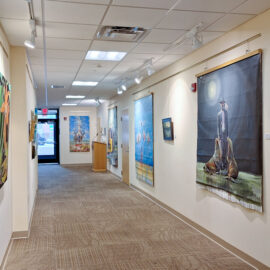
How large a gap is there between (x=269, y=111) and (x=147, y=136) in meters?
4.21

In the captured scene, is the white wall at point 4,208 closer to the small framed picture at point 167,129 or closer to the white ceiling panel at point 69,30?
the white ceiling panel at point 69,30

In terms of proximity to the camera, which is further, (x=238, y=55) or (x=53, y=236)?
(x=53, y=236)

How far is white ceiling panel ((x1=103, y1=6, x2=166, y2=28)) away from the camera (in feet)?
11.1

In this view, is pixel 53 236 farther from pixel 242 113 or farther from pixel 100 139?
pixel 100 139

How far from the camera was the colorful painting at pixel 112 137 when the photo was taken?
1092cm

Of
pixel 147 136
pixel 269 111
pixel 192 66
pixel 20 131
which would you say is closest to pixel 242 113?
pixel 269 111

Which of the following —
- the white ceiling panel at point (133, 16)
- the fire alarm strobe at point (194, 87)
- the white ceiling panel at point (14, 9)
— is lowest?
the fire alarm strobe at point (194, 87)

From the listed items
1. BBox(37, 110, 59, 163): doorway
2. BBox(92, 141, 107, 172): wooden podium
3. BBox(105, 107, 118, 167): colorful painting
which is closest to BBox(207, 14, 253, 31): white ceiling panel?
BBox(105, 107, 118, 167): colorful painting

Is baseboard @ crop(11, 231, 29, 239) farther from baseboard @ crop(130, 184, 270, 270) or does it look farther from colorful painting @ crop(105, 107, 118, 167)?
colorful painting @ crop(105, 107, 118, 167)

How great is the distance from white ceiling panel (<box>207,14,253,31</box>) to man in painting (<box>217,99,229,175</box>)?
910 mm

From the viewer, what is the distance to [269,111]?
11.0 ft

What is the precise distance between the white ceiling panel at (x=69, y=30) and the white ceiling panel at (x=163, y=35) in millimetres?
766

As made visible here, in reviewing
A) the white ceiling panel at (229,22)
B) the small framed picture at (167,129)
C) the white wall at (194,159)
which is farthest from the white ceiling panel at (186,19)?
the small framed picture at (167,129)

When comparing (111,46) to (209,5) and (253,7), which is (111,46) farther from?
(253,7)
